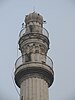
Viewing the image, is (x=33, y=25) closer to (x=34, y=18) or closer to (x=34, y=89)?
(x=34, y=18)

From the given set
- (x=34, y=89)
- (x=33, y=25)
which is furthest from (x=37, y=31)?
(x=34, y=89)

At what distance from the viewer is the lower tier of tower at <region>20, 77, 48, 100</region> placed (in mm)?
39844

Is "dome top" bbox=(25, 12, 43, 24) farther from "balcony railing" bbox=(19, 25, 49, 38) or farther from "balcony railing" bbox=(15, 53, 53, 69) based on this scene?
"balcony railing" bbox=(15, 53, 53, 69)

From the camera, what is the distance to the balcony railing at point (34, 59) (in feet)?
139

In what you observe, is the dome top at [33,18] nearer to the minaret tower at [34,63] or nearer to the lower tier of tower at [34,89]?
the minaret tower at [34,63]

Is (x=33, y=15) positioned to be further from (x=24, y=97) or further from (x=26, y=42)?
(x=24, y=97)

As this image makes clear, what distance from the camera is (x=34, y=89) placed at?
40344mm

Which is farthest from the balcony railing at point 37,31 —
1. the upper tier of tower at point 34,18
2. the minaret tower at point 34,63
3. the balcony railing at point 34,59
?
the balcony railing at point 34,59

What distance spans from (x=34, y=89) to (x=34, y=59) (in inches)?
116

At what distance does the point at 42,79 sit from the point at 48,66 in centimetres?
128

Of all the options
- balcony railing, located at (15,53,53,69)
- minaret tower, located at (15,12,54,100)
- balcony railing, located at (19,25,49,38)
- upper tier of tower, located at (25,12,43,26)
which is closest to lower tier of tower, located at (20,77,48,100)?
minaret tower, located at (15,12,54,100)

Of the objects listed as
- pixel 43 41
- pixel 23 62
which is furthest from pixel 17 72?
pixel 43 41

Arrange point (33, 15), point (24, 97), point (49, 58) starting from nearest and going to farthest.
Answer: point (24, 97) → point (49, 58) → point (33, 15)

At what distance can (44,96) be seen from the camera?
40.1 meters
